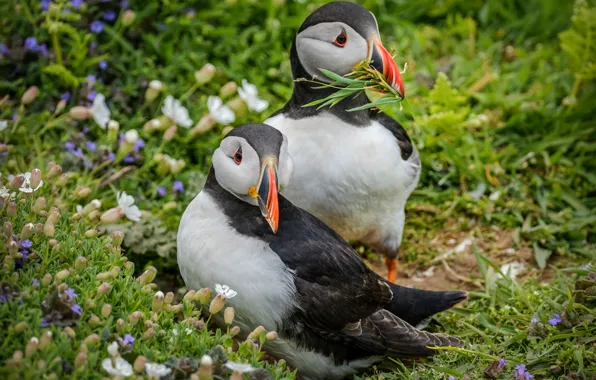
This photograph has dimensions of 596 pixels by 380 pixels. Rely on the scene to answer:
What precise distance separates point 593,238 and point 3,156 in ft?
12.1

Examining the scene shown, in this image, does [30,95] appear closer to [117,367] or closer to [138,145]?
[138,145]

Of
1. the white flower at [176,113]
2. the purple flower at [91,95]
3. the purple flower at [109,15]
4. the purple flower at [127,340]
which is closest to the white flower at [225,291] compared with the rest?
the purple flower at [127,340]

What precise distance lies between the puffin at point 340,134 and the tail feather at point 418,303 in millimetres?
535

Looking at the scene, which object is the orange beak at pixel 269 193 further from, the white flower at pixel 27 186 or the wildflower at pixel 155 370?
the white flower at pixel 27 186

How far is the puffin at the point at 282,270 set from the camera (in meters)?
3.73

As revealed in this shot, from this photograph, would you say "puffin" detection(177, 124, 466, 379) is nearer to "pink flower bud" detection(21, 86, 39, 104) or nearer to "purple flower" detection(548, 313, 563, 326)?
"purple flower" detection(548, 313, 563, 326)

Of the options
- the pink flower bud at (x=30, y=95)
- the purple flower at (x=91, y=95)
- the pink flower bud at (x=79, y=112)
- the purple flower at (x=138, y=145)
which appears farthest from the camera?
the purple flower at (x=91, y=95)

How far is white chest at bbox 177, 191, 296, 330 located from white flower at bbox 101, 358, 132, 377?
804 millimetres

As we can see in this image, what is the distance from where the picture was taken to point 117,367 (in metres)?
3.02

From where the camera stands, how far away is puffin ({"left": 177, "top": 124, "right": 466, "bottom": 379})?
3.73m

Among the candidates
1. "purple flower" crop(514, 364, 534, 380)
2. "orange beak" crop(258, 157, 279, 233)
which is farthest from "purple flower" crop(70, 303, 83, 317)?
"purple flower" crop(514, 364, 534, 380)

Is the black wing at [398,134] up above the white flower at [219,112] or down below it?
above

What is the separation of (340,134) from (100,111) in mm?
1740

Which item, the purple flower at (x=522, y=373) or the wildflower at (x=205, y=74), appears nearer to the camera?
the purple flower at (x=522, y=373)
